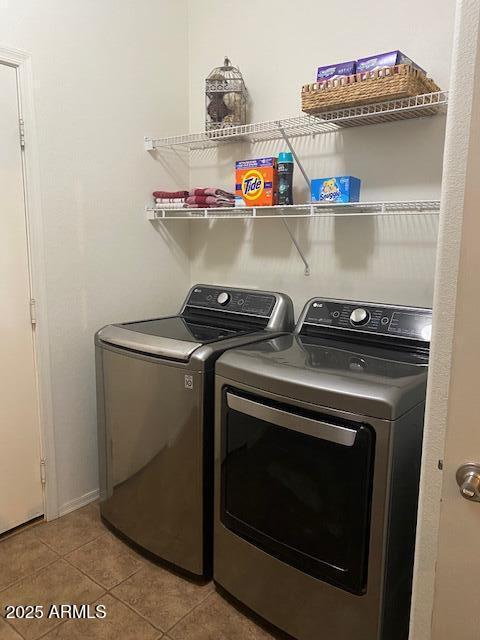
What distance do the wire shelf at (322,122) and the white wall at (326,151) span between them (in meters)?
0.05

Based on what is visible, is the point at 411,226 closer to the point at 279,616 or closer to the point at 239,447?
the point at 239,447

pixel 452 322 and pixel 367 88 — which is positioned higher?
pixel 367 88

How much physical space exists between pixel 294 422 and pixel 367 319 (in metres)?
0.64

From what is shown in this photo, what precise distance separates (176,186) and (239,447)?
5.15ft

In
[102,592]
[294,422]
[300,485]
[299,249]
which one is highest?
[299,249]

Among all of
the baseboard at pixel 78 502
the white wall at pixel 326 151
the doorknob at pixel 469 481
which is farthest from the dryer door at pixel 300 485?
the baseboard at pixel 78 502

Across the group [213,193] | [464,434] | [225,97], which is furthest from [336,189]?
[464,434]

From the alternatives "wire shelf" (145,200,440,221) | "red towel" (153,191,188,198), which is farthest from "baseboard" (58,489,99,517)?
"red towel" (153,191,188,198)

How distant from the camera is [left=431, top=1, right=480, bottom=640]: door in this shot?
0.80m

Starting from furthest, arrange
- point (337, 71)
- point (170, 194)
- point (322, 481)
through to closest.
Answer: point (170, 194), point (337, 71), point (322, 481)

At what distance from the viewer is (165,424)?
181cm

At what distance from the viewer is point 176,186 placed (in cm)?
262

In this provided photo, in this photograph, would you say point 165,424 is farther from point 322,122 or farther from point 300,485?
point 322,122

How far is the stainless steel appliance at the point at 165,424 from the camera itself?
174cm
